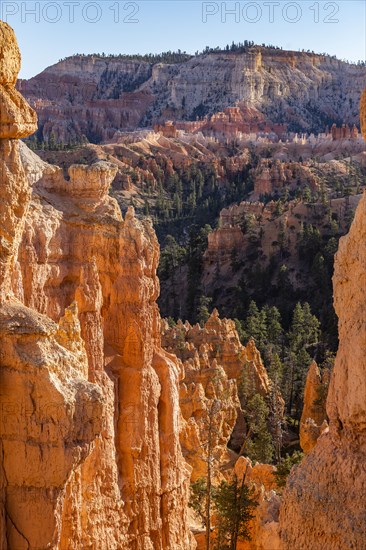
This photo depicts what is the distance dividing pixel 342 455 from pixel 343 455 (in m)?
0.01

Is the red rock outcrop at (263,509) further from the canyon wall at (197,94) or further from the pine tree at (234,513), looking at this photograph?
the canyon wall at (197,94)

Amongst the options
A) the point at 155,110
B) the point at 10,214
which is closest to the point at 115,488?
the point at 10,214

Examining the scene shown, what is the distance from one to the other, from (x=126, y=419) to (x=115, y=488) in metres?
1.44

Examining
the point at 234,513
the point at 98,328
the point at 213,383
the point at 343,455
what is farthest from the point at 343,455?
the point at 213,383

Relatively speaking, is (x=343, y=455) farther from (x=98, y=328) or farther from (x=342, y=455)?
(x=98, y=328)

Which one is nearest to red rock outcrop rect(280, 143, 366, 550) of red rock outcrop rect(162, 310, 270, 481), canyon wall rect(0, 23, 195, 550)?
canyon wall rect(0, 23, 195, 550)

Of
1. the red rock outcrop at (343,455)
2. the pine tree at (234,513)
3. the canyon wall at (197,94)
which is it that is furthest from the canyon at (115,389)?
the canyon wall at (197,94)

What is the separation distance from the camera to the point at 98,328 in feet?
52.4

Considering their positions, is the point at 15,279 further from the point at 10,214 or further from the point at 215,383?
the point at 215,383

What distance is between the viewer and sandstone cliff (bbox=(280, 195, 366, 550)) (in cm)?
831

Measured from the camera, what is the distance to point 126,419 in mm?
16484

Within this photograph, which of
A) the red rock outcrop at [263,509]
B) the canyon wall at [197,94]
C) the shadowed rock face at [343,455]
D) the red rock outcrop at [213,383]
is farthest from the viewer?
the canyon wall at [197,94]

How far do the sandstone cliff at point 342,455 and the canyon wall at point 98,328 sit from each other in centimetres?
230

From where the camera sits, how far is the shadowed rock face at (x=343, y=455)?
8.31 metres
